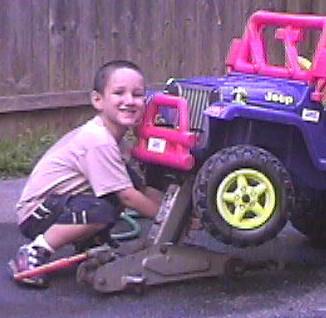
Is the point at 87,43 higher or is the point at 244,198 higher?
the point at 87,43

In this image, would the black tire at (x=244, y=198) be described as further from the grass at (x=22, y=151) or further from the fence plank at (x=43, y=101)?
the fence plank at (x=43, y=101)

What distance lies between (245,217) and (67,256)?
3.44 ft

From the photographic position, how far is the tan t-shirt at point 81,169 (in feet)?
17.6

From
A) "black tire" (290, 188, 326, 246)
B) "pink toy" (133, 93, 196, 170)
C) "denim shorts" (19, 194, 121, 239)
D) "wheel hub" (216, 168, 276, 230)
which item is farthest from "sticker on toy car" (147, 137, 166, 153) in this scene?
"black tire" (290, 188, 326, 246)

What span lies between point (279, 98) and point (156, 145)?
0.56 meters

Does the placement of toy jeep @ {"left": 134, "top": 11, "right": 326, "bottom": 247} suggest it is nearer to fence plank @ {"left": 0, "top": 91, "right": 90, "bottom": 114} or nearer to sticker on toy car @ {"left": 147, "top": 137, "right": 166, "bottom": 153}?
sticker on toy car @ {"left": 147, "top": 137, "right": 166, "bottom": 153}

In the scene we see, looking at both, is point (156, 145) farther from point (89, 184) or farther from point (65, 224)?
point (65, 224)

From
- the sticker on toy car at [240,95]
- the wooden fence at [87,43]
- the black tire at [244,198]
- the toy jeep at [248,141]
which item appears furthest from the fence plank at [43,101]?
the black tire at [244,198]

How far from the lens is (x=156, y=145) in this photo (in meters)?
5.50

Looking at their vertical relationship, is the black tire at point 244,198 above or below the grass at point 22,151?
above

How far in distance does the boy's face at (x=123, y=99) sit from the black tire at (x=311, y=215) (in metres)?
0.83

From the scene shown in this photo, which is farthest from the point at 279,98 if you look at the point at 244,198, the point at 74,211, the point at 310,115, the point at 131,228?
the point at 131,228

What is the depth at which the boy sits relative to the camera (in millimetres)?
5383

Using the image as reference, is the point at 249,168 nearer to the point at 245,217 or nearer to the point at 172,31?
the point at 245,217
